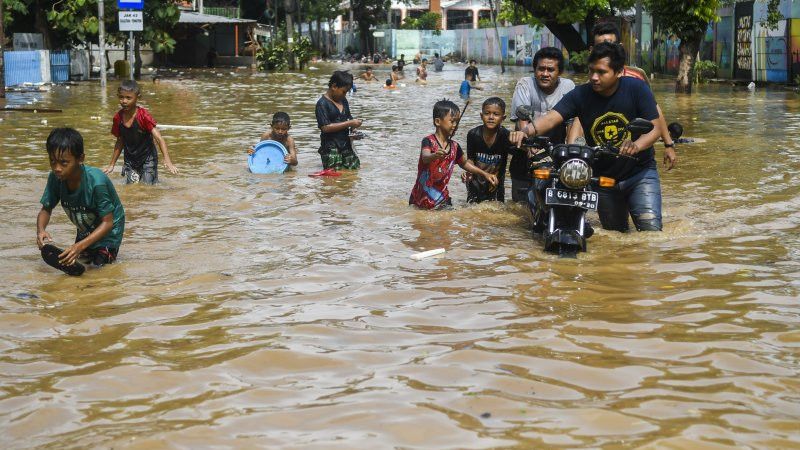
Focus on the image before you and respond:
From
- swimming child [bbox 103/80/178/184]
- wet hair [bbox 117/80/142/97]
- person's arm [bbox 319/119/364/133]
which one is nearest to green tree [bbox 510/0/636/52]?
person's arm [bbox 319/119/364/133]

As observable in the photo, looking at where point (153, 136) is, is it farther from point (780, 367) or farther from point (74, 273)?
point (780, 367)

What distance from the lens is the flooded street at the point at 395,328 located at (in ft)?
13.5

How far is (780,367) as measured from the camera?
15.7 feet

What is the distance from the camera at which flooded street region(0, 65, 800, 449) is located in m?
4.12

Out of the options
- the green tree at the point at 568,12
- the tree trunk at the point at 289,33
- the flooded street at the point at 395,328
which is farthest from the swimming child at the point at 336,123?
the tree trunk at the point at 289,33

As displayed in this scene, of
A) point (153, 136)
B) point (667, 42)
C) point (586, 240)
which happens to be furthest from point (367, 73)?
point (586, 240)

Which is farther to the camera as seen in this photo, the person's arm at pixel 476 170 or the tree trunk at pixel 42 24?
the tree trunk at pixel 42 24

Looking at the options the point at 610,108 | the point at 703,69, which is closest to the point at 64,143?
the point at 610,108

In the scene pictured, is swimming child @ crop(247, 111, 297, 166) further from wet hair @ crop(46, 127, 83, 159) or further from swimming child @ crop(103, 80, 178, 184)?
wet hair @ crop(46, 127, 83, 159)

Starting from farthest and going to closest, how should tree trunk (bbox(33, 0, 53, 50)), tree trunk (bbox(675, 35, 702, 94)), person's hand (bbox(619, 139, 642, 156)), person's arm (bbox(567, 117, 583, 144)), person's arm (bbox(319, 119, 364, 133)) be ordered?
tree trunk (bbox(33, 0, 53, 50)) → tree trunk (bbox(675, 35, 702, 94)) → person's arm (bbox(319, 119, 364, 133)) → person's arm (bbox(567, 117, 583, 144)) → person's hand (bbox(619, 139, 642, 156))

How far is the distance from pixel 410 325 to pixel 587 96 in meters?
2.91

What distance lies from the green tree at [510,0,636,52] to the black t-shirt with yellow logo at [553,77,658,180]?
3058cm

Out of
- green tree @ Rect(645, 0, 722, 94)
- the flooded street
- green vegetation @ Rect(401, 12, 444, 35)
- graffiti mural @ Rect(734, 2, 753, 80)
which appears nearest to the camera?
the flooded street

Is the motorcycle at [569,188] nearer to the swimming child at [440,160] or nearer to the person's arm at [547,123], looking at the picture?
the person's arm at [547,123]
